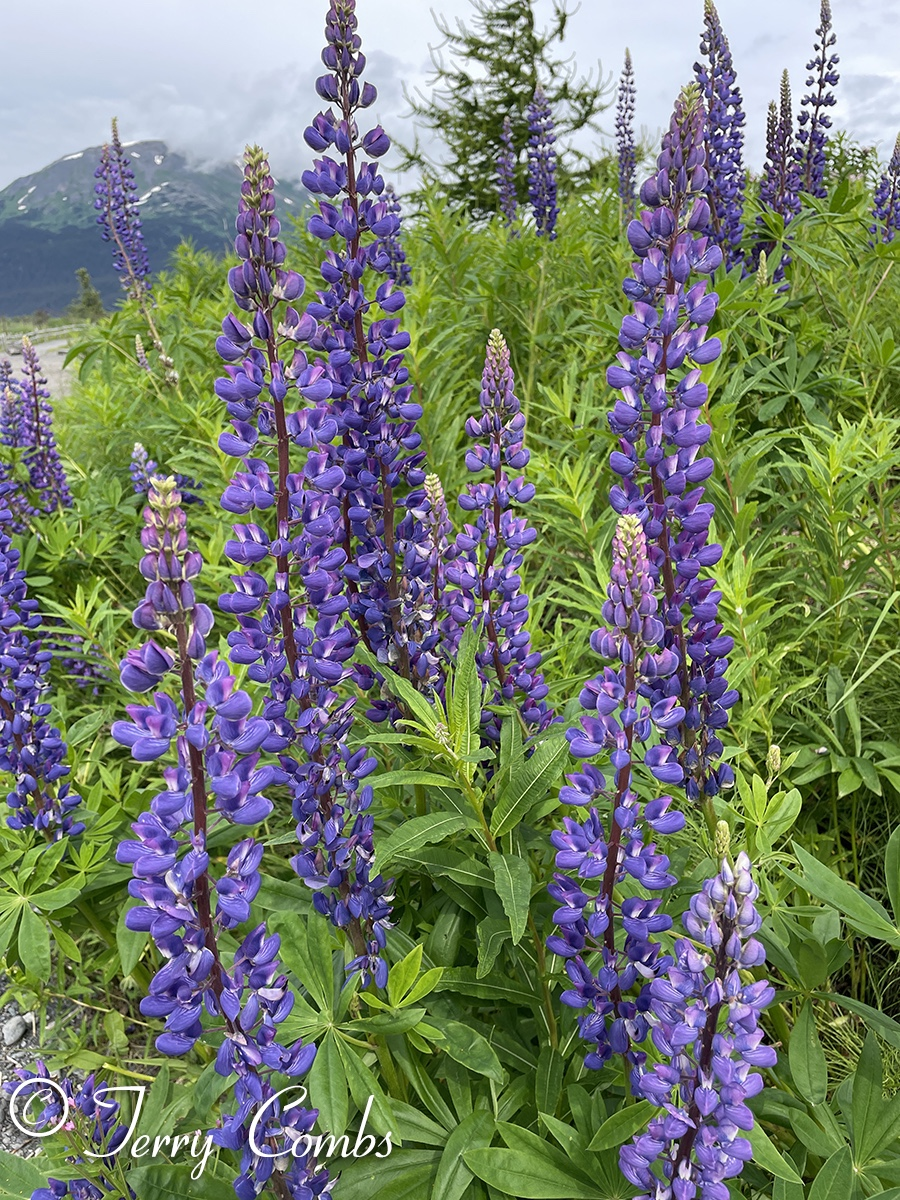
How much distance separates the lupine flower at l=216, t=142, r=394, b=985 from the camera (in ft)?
5.56

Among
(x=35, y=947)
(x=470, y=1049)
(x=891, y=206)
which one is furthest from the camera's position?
(x=891, y=206)

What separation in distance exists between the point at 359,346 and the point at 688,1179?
1.97 meters

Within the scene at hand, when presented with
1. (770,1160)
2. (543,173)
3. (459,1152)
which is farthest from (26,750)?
(543,173)

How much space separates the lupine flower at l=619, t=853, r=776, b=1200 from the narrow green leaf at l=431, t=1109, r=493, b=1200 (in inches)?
22.7

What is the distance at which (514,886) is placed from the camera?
5.75 ft

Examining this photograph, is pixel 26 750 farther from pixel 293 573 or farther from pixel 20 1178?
pixel 293 573

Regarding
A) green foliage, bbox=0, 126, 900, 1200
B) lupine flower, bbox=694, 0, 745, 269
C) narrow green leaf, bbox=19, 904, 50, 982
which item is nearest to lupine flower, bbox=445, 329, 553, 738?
green foliage, bbox=0, 126, 900, 1200

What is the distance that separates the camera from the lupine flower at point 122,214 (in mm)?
6766

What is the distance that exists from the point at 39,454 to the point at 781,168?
549cm

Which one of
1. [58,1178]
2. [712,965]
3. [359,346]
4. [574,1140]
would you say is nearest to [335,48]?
[359,346]

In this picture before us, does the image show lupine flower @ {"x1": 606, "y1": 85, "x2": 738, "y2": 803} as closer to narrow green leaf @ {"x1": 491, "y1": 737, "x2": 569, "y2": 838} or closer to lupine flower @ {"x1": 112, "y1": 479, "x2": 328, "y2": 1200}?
narrow green leaf @ {"x1": 491, "y1": 737, "x2": 569, "y2": 838}

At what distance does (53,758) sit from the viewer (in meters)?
2.74

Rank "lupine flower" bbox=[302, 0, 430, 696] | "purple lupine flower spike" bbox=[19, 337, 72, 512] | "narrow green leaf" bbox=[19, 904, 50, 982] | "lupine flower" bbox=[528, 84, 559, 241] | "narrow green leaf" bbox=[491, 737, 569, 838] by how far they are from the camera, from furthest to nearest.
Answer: "lupine flower" bbox=[528, 84, 559, 241] < "purple lupine flower spike" bbox=[19, 337, 72, 512] < "narrow green leaf" bbox=[19, 904, 50, 982] < "lupine flower" bbox=[302, 0, 430, 696] < "narrow green leaf" bbox=[491, 737, 569, 838]

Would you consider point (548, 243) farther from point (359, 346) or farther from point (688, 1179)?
point (688, 1179)
